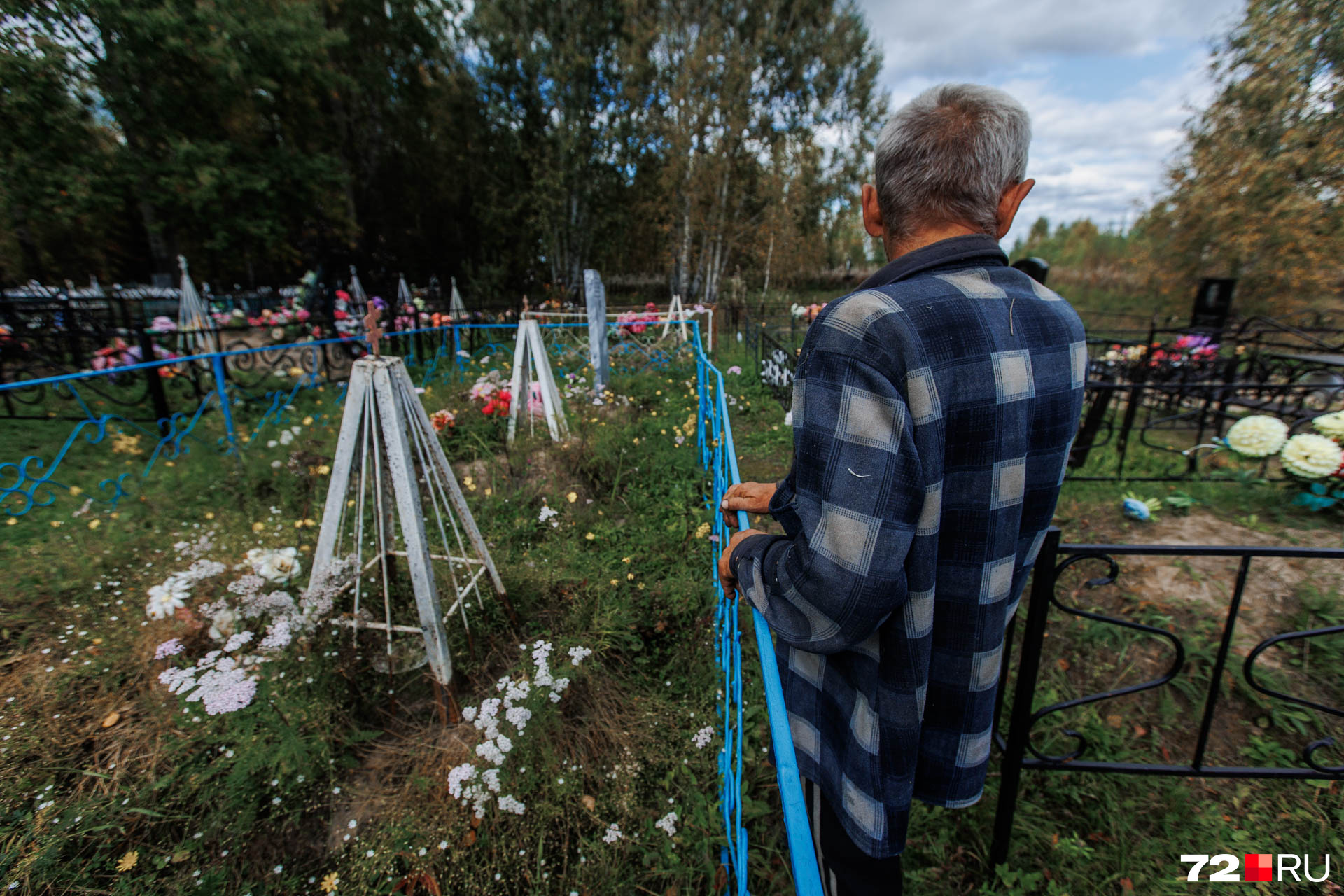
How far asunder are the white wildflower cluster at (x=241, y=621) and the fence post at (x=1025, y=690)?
242 cm

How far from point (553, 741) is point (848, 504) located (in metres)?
1.86

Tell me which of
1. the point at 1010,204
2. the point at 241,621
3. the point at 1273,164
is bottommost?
the point at 241,621

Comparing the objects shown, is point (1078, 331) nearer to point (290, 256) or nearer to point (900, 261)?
point (900, 261)

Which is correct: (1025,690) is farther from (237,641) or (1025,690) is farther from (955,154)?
(237,641)

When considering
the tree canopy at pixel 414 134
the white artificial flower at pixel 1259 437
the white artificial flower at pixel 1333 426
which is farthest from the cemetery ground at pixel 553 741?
the tree canopy at pixel 414 134

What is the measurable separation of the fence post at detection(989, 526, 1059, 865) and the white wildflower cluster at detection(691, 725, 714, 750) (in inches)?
39.3

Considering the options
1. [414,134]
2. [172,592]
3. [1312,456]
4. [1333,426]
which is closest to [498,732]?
[172,592]

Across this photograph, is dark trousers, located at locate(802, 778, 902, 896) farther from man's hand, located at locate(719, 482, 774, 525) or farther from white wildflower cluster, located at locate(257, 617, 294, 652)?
white wildflower cluster, located at locate(257, 617, 294, 652)

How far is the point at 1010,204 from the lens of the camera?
37.7 inches

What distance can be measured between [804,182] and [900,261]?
84.8ft

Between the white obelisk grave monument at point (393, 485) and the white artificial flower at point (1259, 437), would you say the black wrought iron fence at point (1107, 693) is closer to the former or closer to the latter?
the white obelisk grave monument at point (393, 485)

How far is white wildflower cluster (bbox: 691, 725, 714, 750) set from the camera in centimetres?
211

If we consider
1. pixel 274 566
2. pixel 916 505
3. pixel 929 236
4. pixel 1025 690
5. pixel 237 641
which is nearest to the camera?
pixel 916 505

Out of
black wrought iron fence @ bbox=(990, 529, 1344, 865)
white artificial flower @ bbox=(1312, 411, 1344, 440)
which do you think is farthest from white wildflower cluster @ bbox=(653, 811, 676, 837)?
white artificial flower @ bbox=(1312, 411, 1344, 440)
